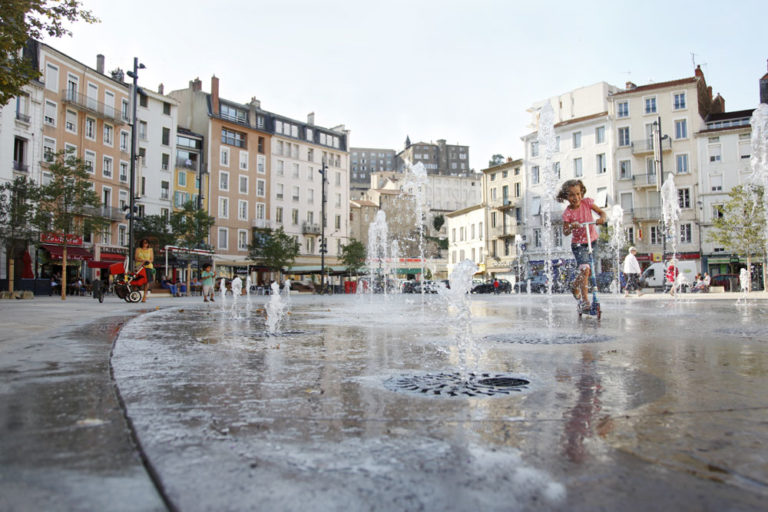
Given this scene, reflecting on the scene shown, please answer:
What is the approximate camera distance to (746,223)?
111 feet

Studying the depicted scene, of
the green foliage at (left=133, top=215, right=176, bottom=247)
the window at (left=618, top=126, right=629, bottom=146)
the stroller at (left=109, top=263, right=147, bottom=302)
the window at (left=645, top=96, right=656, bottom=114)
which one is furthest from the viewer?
the window at (left=618, top=126, right=629, bottom=146)

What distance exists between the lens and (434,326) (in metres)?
7.70

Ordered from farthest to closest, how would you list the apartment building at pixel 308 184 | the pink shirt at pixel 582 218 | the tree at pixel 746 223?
1. the apartment building at pixel 308 184
2. the tree at pixel 746 223
3. the pink shirt at pixel 582 218

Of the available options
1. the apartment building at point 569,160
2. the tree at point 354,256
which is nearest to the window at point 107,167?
the tree at point 354,256

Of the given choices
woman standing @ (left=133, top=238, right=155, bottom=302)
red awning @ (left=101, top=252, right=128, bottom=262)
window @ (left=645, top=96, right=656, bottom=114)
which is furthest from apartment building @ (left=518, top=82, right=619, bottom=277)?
woman standing @ (left=133, top=238, right=155, bottom=302)

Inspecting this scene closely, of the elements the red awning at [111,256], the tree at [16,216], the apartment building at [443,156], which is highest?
the apartment building at [443,156]

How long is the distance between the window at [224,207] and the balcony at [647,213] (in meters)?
38.2

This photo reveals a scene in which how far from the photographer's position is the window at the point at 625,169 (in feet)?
151

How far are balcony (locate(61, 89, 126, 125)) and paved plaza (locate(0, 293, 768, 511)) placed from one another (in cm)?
3999

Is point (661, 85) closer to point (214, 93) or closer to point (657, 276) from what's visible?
point (657, 276)

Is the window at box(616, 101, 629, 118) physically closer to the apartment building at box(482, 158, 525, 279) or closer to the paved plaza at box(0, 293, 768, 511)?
the apartment building at box(482, 158, 525, 279)

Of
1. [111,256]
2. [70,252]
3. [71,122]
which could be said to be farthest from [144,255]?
[71,122]

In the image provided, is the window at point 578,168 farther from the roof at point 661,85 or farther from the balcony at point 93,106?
the balcony at point 93,106

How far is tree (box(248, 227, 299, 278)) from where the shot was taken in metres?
47.2
